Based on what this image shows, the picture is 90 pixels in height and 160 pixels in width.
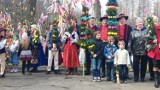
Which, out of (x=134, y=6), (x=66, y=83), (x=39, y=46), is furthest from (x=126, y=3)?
(x=66, y=83)

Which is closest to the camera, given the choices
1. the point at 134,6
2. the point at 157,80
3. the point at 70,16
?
the point at 157,80

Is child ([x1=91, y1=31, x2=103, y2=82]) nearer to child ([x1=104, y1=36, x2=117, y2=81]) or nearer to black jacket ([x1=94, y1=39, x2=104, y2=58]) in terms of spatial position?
black jacket ([x1=94, y1=39, x2=104, y2=58])

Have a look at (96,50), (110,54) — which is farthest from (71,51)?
(110,54)

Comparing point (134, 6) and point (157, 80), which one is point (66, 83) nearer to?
point (157, 80)

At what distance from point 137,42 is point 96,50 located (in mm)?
1321

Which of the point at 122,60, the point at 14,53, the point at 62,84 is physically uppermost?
the point at 14,53

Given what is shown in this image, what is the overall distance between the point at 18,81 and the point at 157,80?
4.29 m

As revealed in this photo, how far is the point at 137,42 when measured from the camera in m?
10.1

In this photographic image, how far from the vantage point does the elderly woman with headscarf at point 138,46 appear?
10.0m

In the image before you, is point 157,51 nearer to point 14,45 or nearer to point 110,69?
point 110,69

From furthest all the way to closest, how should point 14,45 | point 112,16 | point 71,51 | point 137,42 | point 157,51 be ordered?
point 14,45 < point 71,51 < point 112,16 < point 137,42 < point 157,51

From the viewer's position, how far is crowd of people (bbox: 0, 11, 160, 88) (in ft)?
32.7

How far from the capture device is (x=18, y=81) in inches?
406

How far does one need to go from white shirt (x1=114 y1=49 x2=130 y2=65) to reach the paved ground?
2.14 ft
